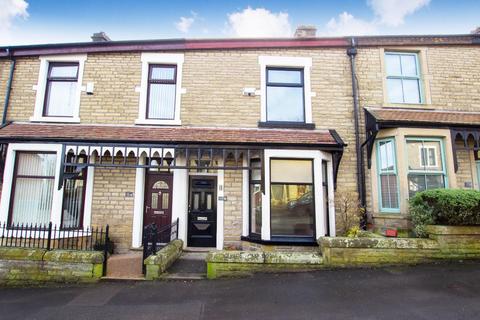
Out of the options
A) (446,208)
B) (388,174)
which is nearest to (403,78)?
(388,174)

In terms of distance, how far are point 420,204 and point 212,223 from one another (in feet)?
17.3

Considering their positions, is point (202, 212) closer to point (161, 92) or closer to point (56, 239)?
point (56, 239)

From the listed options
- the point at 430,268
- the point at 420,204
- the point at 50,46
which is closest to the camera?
the point at 430,268

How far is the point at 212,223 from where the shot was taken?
Result: 7715mm

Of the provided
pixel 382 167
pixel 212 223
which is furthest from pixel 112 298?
pixel 382 167

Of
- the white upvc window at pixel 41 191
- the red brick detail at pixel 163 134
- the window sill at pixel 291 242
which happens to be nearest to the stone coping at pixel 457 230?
the window sill at pixel 291 242

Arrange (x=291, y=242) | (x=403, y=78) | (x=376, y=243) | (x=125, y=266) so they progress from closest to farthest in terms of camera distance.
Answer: (x=376, y=243) → (x=125, y=266) → (x=291, y=242) → (x=403, y=78)

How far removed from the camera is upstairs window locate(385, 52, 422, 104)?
8.23 metres

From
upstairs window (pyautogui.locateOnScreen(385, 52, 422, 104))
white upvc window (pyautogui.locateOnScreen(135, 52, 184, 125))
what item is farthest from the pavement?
upstairs window (pyautogui.locateOnScreen(385, 52, 422, 104))

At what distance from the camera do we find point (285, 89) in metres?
8.32

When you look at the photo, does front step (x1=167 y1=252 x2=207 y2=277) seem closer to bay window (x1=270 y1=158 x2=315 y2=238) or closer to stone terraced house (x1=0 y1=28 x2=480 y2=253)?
stone terraced house (x1=0 y1=28 x2=480 y2=253)

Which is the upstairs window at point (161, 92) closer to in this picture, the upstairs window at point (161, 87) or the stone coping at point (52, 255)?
the upstairs window at point (161, 87)

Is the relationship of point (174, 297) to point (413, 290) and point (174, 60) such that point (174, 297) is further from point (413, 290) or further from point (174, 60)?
point (174, 60)

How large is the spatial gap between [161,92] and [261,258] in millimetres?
5773
